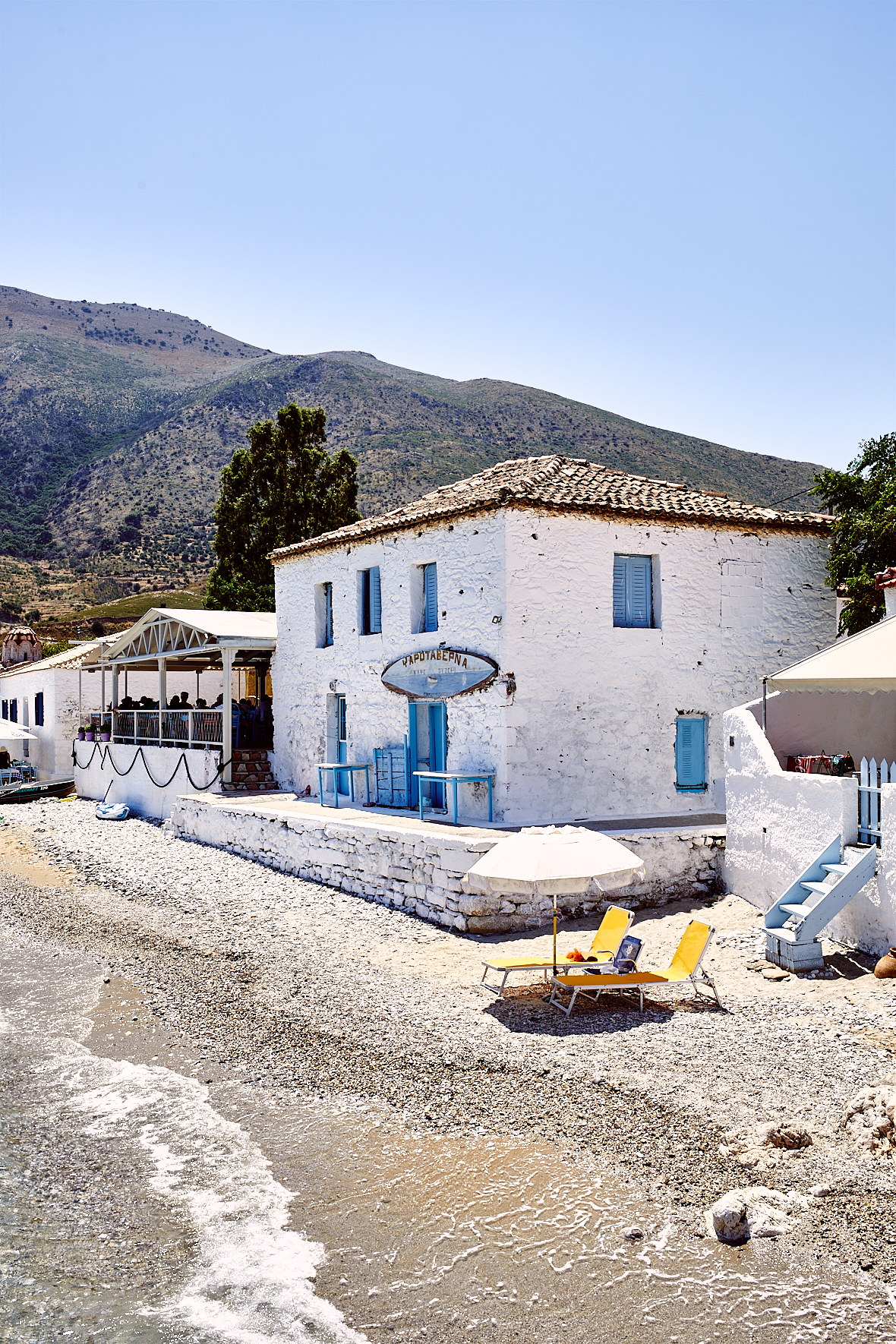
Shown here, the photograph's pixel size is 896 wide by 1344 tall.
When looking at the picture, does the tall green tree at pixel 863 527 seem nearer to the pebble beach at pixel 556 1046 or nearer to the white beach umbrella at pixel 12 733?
the pebble beach at pixel 556 1046

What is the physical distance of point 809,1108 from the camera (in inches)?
288

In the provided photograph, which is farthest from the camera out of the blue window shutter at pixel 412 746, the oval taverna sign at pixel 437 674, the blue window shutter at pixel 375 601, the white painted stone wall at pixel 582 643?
the blue window shutter at pixel 375 601

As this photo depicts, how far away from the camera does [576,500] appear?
1608cm

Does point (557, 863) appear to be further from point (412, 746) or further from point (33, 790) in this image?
point (33, 790)

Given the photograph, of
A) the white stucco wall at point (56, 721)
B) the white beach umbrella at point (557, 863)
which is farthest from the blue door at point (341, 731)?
the white stucco wall at point (56, 721)

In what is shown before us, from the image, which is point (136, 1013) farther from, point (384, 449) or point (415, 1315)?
point (384, 449)

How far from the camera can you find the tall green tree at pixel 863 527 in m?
16.6

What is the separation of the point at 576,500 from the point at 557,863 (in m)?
7.95

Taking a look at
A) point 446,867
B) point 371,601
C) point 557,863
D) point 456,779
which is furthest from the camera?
point 371,601

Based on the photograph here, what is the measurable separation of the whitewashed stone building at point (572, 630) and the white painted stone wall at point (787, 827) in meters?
2.88

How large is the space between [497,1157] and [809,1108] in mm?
2311

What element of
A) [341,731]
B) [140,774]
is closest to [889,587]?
[341,731]

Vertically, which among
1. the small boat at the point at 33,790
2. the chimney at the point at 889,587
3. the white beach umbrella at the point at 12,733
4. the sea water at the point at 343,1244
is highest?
the chimney at the point at 889,587

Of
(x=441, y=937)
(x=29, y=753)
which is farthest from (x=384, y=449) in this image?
(x=441, y=937)
